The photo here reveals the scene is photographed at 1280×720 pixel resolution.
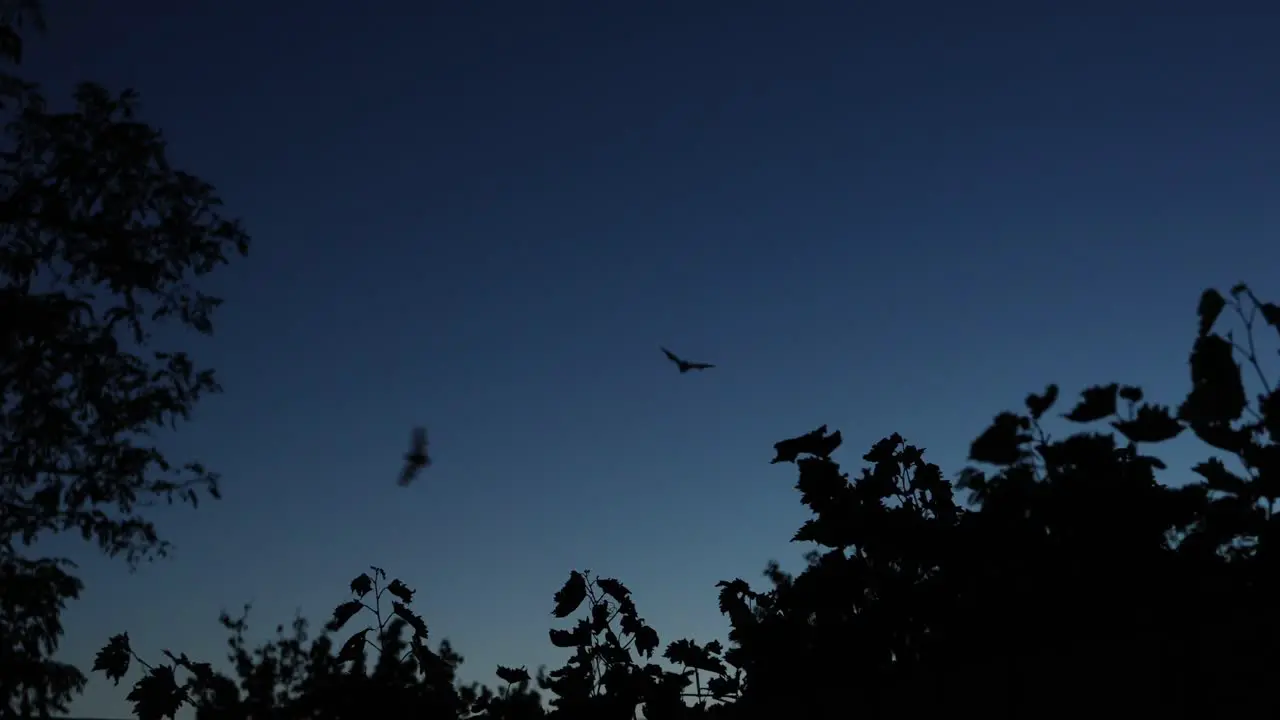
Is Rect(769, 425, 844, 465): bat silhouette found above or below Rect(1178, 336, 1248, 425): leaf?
above

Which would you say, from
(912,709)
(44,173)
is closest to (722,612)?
(912,709)

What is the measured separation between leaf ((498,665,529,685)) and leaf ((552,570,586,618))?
1.06 feet

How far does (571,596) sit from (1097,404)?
2.83 m

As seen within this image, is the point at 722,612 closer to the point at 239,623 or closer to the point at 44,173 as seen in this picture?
the point at 44,173

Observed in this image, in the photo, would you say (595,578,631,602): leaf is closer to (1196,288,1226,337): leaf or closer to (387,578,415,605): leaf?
(387,578,415,605): leaf

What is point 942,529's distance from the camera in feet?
12.4

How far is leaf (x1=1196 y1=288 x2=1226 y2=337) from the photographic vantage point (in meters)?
2.50

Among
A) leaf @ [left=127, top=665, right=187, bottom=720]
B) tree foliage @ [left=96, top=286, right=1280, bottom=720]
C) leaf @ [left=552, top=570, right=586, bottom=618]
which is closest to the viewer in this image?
tree foliage @ [left=96, top=286, right=1280, bottom=720]

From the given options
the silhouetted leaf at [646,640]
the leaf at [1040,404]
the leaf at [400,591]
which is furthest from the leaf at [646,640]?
the leaf at [1040,404]

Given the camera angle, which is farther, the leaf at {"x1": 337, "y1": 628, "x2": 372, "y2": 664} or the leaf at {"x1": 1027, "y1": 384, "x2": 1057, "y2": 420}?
the leaf at {"x1": 337, "y1": 628, "x2": 372, "y2": 664}

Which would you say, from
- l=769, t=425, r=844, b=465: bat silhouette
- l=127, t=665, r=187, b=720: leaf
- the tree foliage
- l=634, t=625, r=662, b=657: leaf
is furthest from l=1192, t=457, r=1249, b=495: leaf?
l=127, t=665, r=187, b=720: leaf

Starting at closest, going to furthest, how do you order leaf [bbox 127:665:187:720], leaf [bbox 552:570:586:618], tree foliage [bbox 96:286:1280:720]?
1. tree foliage [bbox 96:286:1280:720]
2. leaf [bbox 127:665:187:720]
3. leaf [bbox 552:570:586:618]

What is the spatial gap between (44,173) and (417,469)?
14.6 m

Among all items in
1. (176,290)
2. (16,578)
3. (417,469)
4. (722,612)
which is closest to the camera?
(722,612)
